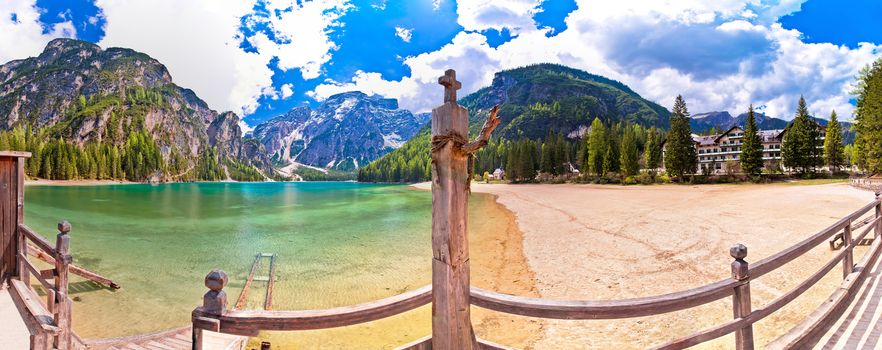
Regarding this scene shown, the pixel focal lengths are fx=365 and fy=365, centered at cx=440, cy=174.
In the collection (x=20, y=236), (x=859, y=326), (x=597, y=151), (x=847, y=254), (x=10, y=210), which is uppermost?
(x=597, y=151)

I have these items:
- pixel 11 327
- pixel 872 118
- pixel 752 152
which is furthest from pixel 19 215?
pixel 752 152

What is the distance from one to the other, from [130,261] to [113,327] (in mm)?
10554

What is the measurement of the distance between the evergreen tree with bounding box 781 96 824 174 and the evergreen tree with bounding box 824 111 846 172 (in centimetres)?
143

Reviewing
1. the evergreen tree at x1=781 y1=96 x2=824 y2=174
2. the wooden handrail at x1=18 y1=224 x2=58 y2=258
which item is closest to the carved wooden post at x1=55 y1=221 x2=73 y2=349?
the wooden handrail at x1=18 y1=224 x2=58 y2=258

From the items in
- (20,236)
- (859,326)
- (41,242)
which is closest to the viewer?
(859,326)

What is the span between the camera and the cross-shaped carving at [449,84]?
309 centimetres

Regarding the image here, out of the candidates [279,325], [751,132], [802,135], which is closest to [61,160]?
[279,325]

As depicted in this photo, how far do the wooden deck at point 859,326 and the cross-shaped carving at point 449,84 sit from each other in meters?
5.69

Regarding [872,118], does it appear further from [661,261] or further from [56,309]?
[56,309]

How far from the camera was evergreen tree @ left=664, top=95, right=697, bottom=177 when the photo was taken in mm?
63812

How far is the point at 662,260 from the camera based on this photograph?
45.4 feet

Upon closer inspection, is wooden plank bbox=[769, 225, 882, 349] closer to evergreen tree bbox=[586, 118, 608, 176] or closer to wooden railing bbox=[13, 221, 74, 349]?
wooden railing bbox=[13, 221, 74, 349]

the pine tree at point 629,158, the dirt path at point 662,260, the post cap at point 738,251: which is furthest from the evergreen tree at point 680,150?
the post cap at point 738,251

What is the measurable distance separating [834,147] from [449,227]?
292ft
